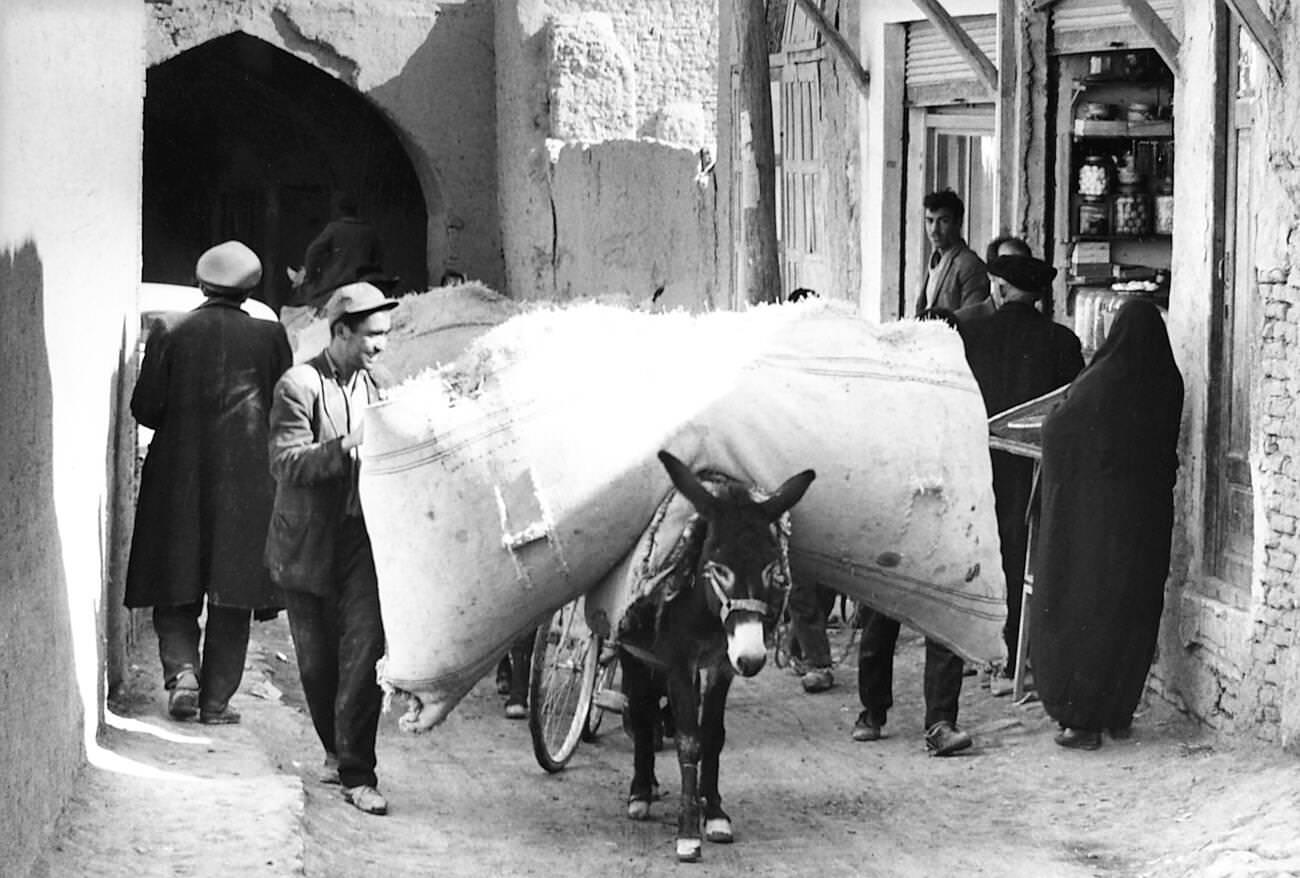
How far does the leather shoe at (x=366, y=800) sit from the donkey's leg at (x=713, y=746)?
3.44ft

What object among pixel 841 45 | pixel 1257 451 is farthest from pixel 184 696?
pixel 841 45

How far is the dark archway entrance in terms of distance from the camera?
18.2 meters

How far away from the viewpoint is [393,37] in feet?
51.1

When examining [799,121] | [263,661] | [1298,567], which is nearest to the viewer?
[1298,567]

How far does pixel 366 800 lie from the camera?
6.78 metres

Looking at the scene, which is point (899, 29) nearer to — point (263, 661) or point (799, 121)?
A: point (799, 121)

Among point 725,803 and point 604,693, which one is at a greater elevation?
point 604,693

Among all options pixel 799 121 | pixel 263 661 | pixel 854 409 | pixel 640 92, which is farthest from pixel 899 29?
pixel 854 409

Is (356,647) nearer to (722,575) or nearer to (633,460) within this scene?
(633,460)

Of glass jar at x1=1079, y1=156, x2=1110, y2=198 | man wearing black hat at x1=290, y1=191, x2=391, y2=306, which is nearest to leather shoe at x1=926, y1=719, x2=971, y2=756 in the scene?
glass jar at x1=1079, y1=156, x2=1110, y2=198

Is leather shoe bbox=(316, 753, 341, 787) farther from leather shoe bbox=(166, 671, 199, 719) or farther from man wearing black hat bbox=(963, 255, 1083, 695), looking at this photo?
man wearing black hat bbox=(963, 255, 1083, 695)

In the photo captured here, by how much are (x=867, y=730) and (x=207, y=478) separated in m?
2.69

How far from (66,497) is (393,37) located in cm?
1000

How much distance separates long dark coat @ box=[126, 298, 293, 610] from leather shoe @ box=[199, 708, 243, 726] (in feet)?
1.30
